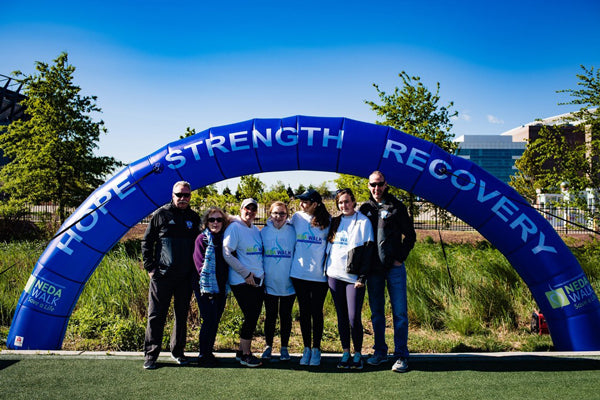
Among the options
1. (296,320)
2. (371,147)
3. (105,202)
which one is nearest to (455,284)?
(296,320)

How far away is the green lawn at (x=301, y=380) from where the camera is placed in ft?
11.3

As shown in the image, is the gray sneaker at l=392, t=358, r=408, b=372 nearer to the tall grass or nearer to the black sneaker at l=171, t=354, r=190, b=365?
the tall grass

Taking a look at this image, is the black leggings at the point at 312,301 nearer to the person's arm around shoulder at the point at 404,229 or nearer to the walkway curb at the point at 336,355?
the walkway curb at the point at 336,355

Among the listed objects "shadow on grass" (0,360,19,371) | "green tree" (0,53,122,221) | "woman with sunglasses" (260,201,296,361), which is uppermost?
"green tree" (0,53,122,221)

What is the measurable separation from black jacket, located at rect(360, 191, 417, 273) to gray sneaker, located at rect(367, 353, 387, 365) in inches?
35.4

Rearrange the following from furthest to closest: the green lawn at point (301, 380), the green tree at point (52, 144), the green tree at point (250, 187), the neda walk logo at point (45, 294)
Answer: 1. the green tree at point (52, 144)
2. the green tree at point (250, 187)
3. the neda walk logo at point (45, 294)
4. the green lawn at point (301, 380)

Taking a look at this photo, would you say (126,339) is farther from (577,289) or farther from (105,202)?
(577,289)

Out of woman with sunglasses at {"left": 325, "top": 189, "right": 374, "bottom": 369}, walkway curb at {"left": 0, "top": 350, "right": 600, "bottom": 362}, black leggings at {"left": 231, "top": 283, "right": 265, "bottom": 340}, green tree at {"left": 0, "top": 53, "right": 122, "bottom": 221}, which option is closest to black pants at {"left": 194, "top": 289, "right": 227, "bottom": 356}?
black leggings at {"left": 231, "top": 283, "right": 265, "bottom": 340}

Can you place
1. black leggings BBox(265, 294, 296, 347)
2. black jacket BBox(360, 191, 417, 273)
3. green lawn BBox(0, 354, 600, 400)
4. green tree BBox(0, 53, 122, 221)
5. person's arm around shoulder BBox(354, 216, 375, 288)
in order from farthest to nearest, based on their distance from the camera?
green tree BBox(0, 53, 122, 221), black leggings BBox(265, 294, 296, 347), black jacket BBox(360, 191, 417, 273), person's arm around shoulder BBox(354, 216, 375, 288), green lawn BBox(0, 354, 600, 400)

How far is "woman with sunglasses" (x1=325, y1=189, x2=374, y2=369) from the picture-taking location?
392cm

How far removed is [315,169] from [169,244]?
2.06 metres

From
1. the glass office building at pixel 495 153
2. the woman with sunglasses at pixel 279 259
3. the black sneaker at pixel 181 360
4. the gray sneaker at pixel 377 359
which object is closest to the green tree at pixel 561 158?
the gray sneaker at pixel 377 359

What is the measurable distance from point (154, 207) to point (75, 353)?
Answer: 1837 millimetres

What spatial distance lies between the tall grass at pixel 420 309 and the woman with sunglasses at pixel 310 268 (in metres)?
0.99
